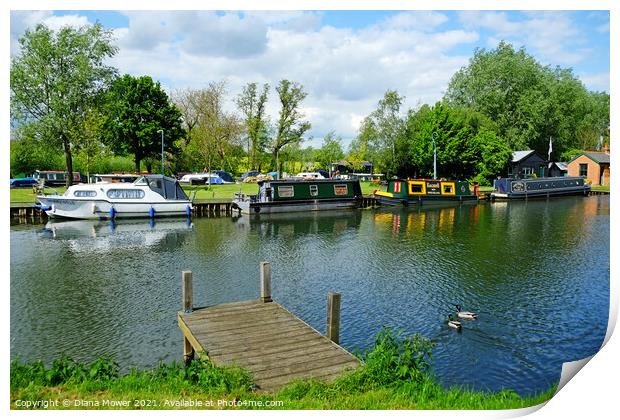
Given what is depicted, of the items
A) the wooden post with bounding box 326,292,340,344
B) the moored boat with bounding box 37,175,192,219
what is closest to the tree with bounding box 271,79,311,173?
the moored boat with bounding box 37,175,192,219

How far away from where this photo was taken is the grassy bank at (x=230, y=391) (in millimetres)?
6156

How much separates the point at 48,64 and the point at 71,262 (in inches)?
259

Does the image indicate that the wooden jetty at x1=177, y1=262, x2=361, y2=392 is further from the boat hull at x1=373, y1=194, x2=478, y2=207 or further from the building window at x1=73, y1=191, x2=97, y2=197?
the boat hull at x1=373, y1=194, x2=478, y2=207

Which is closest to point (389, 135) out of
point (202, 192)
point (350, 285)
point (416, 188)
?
point (416, 188)

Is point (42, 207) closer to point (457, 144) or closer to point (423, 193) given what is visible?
point (423, 193)

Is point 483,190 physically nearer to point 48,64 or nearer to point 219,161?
point 219,161

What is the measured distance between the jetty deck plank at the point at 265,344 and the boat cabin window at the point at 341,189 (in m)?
26.3

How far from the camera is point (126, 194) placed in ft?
92.1

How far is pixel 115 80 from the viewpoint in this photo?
27.3m

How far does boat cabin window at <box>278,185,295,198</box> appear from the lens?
33016mm

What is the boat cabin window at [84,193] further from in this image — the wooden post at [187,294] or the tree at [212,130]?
the wooden post at [187,294]

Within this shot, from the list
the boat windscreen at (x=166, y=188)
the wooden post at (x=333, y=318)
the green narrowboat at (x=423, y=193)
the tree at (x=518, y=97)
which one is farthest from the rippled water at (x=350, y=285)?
the tree at (x=518, y=97)
